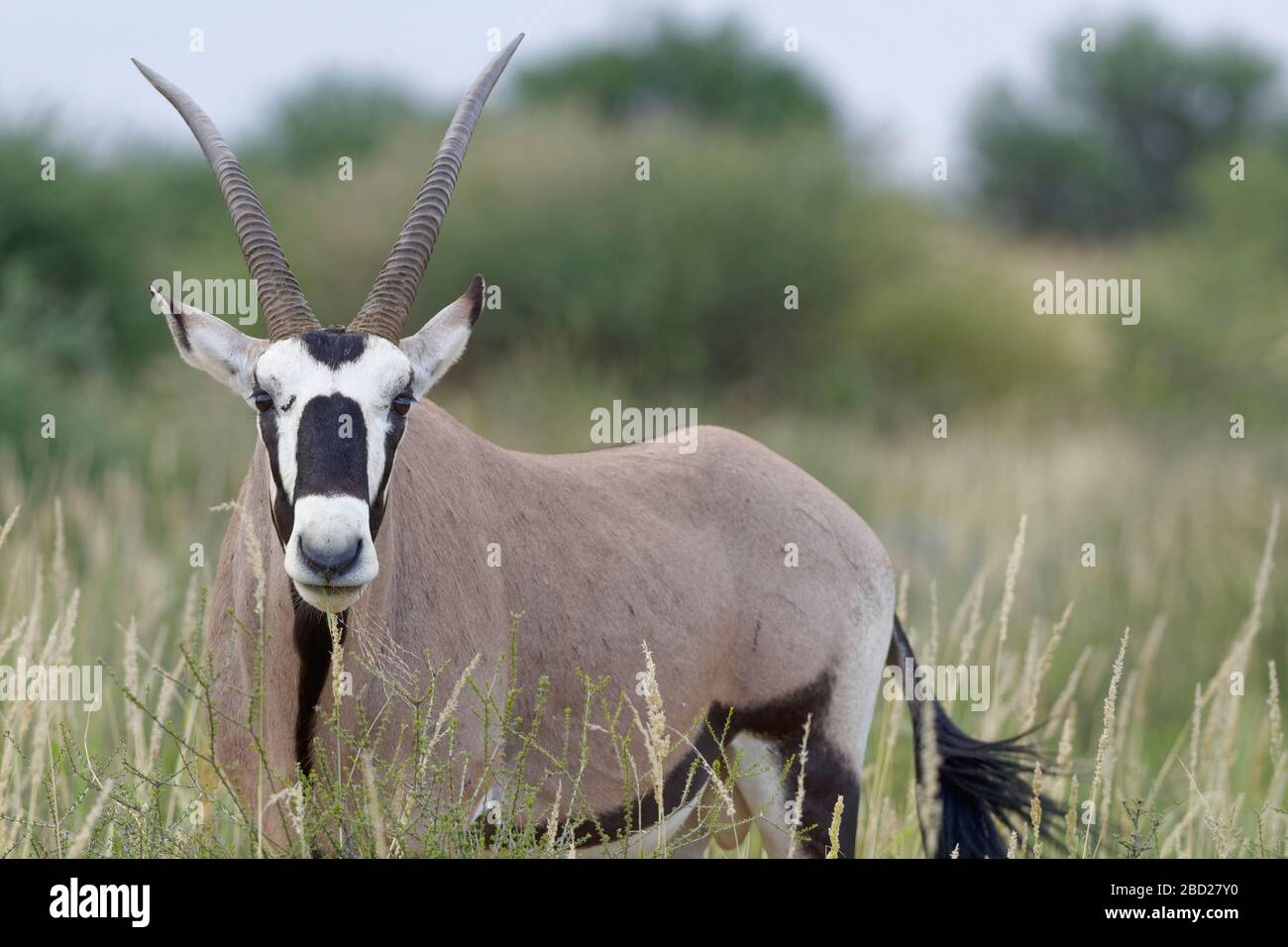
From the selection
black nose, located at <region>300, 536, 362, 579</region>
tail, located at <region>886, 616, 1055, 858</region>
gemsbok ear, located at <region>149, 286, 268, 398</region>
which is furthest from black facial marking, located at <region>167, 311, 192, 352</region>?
tail, located at <region>886, 616, 1055, 858</region>

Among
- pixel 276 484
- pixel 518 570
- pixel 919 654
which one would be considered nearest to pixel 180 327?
pixel 276 484

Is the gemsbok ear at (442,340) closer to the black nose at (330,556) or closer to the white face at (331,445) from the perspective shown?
the white face at (331,445)

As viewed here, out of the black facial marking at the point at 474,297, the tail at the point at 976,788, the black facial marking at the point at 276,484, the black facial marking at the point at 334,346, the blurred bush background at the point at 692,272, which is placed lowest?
the tail at the point at 976,788

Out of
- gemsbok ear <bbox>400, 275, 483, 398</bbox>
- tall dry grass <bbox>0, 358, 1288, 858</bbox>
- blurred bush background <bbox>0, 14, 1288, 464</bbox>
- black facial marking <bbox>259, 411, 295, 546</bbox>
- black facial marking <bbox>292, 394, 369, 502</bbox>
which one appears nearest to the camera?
black facial marking <bbox>292, 394, 369, 502</bbox>

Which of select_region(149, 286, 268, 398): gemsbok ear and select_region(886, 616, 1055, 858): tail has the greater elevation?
select_region(149, 286, 268, 398): gemsbok ear

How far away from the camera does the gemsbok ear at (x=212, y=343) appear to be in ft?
12.2

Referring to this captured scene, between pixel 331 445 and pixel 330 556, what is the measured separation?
0.30 m

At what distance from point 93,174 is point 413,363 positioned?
14.8 m

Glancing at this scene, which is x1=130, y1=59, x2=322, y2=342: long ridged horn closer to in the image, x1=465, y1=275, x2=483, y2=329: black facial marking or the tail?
x1=465, y1=275, x2=483, y2=329: black facial marking

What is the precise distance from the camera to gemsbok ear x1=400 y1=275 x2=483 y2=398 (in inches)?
152

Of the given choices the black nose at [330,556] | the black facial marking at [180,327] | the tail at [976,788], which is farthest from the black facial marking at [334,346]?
the tail at [976,788]

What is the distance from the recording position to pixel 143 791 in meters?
4.71

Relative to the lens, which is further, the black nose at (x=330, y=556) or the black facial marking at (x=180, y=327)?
the black facial marking at (x=180, y=327)
